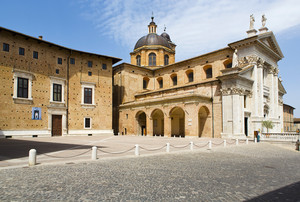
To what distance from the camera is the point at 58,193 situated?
17.5ft

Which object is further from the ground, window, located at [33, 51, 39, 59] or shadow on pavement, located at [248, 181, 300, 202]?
window, located at [33, 51, 39, 59]

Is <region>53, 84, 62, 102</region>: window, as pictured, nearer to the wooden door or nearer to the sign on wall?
the wooden door

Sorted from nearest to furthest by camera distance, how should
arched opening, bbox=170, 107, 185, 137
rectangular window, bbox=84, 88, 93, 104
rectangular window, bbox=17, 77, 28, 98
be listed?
rectangular window, bbox=17, 77, 28, 98 < rectangular window, bbox=84, 88, 93, 104 < arched opening, bbox=170, 107, 185, 137

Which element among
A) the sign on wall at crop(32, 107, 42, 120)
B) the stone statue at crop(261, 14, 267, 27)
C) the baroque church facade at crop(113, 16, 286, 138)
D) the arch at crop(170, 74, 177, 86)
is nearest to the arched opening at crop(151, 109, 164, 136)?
the baroque church facade at crop(113, 16, 286, 138)

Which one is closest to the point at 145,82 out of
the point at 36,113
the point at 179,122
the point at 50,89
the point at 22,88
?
the point at 179,122

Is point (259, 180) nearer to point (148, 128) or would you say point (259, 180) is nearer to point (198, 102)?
point (198, 102)

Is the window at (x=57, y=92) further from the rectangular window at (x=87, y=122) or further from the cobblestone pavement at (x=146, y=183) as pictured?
the cobblestone pavement at (x=146, y=183)

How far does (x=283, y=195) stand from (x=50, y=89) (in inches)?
1044

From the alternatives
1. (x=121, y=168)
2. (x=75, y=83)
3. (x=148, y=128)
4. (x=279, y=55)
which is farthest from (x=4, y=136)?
(x=279, y=55)

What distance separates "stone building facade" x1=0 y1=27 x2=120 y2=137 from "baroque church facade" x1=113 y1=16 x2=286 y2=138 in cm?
505

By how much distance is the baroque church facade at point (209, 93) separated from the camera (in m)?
26.0

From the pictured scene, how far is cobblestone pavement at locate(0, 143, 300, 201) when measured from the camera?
17.2 ft

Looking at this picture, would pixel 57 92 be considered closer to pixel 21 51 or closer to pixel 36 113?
pixel 36 113

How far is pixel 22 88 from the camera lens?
24500mm
